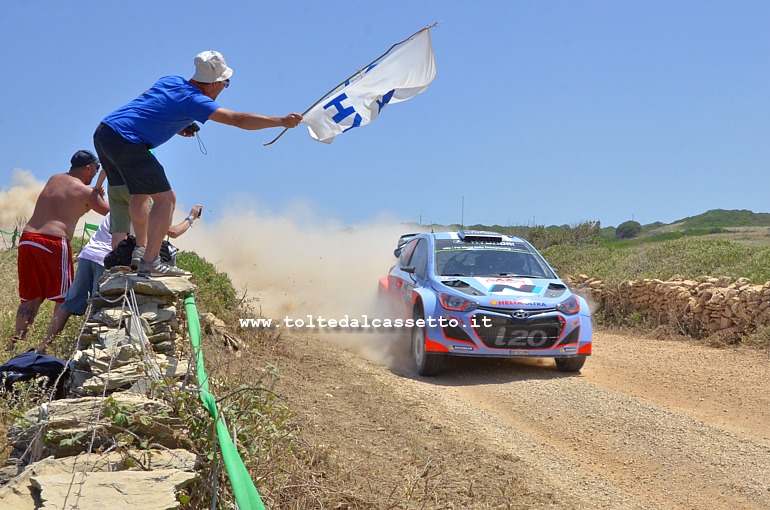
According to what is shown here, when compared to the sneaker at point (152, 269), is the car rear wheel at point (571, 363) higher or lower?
lower

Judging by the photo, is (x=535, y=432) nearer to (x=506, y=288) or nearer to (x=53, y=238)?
(x=506, y=288)

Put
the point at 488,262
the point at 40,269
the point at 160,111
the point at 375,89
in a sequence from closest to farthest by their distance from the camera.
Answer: the point at 160,111 < the point at 40,269 < the point at 375,89 < the point at 488,262

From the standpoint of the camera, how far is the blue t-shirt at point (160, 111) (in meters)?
5.18

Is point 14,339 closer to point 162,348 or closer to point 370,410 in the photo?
point 162,348

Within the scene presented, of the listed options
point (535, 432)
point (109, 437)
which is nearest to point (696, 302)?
point (535, 432)

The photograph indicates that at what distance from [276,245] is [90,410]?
58.9ft

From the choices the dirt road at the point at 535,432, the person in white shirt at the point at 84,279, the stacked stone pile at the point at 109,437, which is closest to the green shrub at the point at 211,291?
the dirt road at the point at 535,432

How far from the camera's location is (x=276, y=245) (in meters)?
21.7

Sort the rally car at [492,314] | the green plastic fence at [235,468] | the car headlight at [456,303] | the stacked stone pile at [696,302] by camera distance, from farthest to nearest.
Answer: the stacked stone pile at [696,302] → the car headlight at [456,303] → the rally car at [492,314] → the green plastic fence at [235,468]

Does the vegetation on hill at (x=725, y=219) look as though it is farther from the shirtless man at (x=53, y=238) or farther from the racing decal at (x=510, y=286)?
the shirtless man at (x=53, y=238)

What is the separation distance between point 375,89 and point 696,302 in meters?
7.36

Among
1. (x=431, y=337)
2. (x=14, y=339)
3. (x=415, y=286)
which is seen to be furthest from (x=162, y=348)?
(x=415, y=286)

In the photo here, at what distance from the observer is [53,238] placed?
23.6ft

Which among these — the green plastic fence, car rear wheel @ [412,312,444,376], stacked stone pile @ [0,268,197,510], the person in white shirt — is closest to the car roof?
car rear wheel @ [412,312,444,376]
